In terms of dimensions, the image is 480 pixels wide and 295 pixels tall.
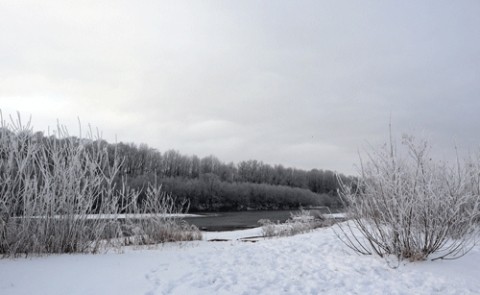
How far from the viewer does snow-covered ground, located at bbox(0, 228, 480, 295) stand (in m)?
4.71

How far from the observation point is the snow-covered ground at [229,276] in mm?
4715

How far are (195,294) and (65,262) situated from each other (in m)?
2.59

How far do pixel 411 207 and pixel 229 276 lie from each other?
11.1 feet

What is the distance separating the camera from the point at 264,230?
663 inches

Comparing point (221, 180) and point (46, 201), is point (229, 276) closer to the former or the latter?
point (46, 201)

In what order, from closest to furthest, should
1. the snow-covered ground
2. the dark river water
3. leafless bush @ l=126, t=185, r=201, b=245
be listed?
1. the snow-covered ground
2. leafless bush @ l=126, t=185, r=201, b=245
3. the dark river water

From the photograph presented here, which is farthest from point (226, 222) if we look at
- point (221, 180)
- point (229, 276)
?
point (221, 180)

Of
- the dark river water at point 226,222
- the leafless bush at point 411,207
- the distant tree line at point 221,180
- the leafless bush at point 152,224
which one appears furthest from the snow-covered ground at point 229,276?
the distant tree line at point 221,180

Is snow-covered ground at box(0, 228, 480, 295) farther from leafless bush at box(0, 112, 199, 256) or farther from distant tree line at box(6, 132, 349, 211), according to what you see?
distant tree line at box(6, 132, 349, 211)

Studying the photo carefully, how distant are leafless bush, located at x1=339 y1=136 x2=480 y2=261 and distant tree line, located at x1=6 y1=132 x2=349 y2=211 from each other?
1448 inches

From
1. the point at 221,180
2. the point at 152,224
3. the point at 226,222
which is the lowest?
the point at 226,222

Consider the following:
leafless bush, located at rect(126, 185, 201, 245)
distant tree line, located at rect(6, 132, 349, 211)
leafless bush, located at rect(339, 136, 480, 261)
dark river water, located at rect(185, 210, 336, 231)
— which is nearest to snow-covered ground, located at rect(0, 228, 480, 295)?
leafless bush, located at rect(339, 136, 480, 261)

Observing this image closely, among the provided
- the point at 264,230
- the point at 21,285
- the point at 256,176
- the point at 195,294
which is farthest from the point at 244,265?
the point at 256,176

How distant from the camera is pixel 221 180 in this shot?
81.1 metres
